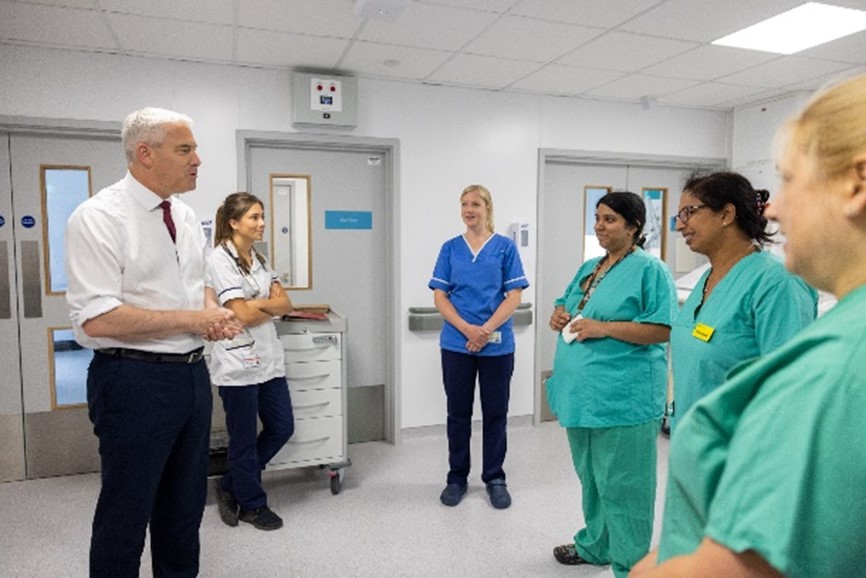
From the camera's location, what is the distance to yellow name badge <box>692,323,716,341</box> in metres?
1.50

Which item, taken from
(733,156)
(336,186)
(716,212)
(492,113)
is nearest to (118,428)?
(716,212)

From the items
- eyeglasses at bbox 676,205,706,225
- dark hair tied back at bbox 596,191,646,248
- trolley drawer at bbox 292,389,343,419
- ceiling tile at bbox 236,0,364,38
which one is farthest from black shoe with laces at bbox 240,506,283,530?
ceiling tile at bbox 236,0,364,38

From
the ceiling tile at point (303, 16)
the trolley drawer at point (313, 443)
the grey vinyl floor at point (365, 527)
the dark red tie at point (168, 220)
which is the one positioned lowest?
the grey vinyl floor at point (365, 527)

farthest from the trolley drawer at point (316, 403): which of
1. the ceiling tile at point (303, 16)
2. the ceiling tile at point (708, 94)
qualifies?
the ceiling tile at point (708, 94)

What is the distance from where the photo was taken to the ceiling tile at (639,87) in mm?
3771

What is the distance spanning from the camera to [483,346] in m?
2.85

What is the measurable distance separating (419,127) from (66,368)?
104 inches

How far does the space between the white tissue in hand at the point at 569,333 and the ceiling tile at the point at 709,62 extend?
2006mm

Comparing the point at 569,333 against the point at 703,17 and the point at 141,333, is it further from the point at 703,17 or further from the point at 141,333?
the point at 703,17

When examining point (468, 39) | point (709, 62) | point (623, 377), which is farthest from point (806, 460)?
point (709, 62)

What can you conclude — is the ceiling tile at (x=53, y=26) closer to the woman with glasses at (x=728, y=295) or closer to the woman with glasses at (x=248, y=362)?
the woman with glasses at (x=248, y=362)

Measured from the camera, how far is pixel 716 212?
163 centimetres

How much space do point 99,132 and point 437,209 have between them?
2061 mm

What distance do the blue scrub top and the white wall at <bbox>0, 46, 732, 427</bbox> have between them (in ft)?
2.91
